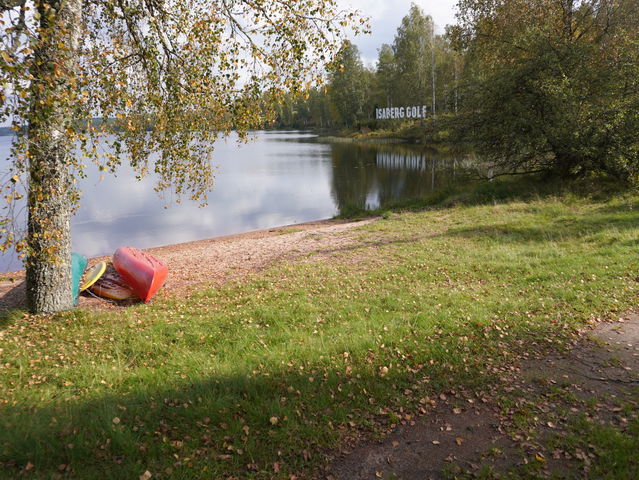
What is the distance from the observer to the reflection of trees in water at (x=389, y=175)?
91.1 ft

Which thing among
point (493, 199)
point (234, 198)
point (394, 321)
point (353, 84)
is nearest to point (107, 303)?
point (394, 321)

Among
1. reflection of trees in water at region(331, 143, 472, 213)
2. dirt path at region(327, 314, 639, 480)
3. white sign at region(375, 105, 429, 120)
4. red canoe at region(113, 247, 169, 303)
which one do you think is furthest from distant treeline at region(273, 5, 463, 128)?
dirt path at region(327, 314, 639, 480)

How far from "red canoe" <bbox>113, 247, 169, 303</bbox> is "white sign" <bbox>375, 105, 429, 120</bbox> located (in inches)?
2535

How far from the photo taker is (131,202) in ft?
100

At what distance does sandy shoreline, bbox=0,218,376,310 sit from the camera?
32.1 ft

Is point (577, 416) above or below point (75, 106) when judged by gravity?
below

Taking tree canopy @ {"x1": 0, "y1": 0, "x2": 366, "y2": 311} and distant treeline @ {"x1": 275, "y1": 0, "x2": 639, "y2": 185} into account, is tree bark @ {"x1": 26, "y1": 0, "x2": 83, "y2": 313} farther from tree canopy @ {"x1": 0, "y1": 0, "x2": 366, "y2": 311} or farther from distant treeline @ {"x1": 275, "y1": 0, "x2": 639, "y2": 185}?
distant treeline @ {"x1": 275, "y1": 0, "x2": 639, "y2": 185}

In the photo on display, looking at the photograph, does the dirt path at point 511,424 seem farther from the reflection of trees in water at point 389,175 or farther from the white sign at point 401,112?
the white sign at point 401,112

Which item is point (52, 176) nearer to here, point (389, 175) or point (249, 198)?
point (249, 198)

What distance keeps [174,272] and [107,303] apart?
2891 millimetres

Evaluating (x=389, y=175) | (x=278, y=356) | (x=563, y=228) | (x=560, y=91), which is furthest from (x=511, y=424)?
(x=389, y=175)

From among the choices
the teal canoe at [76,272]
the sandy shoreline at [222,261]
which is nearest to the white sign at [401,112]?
the sandy shoreline at [222,261]

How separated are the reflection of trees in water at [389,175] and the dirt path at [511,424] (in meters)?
19.5

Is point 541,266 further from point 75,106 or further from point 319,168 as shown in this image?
point 319,168
